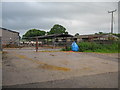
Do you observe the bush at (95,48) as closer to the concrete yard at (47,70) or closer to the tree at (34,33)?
the concrete yard at (47,70)

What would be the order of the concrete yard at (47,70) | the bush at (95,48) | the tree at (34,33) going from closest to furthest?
the concrete yard at (47,70), the bush at (95,48), the tree at (34,33)

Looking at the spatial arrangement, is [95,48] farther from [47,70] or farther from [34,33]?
[34,33]

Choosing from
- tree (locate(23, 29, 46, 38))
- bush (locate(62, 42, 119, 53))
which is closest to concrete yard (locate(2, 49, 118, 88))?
bush (locate(62, 42, 119, 53))

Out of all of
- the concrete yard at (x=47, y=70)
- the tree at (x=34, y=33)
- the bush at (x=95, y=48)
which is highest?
the tree at (x=34, y=33)

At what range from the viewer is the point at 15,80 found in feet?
13.0

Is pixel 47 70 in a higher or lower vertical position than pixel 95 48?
lower

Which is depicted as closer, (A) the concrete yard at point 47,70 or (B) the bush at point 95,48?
(A) the concrete yard at point 47,70

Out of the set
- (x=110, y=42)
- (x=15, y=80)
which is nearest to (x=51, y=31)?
(x=110, y=42)

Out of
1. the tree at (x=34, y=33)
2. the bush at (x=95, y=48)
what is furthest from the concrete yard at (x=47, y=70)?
the tree at (x=34, y=33)

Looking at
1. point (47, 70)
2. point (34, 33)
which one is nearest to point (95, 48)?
point (47, 70)

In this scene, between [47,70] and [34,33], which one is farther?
[34,33]

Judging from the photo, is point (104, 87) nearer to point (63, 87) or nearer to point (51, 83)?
point (63, 87)

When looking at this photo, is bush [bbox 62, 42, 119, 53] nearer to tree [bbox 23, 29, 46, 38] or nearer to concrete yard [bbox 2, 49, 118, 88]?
concrete yard [bbox 2, 49, 118, 88]

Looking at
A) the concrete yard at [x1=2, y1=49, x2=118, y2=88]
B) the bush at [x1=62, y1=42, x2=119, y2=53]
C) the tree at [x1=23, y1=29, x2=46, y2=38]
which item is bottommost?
the concrete yard at [x1=2, y1=49, x2=118, y2=88]
